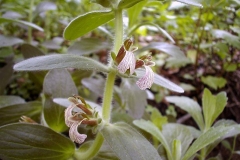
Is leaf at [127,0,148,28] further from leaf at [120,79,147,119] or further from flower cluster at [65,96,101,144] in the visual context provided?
flower cluster at [65,96,101,144]

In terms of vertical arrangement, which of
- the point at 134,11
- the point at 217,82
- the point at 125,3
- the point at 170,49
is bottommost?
the point at 217,82

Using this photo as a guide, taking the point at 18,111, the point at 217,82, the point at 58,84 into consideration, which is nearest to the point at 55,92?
the point at 58,84

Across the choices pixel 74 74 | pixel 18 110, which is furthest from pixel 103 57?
pixel 18 110

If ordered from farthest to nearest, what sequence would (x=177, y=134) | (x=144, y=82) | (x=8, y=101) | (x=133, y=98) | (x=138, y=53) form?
(x=138, y=53) < (x=133, y=98) < (x=8, y=101) < (x=177, y=134) < (x=144, y=82)

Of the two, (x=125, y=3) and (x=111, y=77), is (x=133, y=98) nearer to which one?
(x=111, y=77)

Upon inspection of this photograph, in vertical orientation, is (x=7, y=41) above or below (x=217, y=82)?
above

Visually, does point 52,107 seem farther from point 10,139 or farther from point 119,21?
point 119,21

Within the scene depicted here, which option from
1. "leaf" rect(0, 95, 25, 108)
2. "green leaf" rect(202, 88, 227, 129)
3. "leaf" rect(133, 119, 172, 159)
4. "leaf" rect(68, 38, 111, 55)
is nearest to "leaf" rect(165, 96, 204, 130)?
"green leaf" rect(202, 88, 227, 129)

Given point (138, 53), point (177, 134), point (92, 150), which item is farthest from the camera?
point (138, 53)
